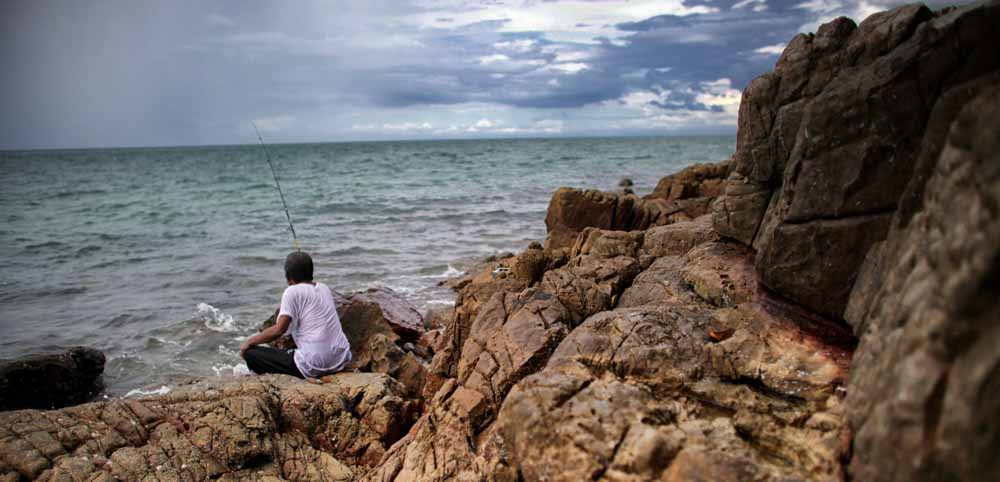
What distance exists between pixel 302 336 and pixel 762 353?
5.05 metres

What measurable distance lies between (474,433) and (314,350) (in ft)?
9.82

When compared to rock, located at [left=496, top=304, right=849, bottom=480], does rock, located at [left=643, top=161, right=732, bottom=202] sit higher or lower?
higher

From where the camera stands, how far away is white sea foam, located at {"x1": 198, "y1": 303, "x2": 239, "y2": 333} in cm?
1072

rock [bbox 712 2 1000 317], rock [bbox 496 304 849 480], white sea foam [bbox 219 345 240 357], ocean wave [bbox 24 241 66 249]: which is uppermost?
rock [bbox 712 2 1000 317]

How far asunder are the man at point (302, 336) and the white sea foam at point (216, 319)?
4.29 metres

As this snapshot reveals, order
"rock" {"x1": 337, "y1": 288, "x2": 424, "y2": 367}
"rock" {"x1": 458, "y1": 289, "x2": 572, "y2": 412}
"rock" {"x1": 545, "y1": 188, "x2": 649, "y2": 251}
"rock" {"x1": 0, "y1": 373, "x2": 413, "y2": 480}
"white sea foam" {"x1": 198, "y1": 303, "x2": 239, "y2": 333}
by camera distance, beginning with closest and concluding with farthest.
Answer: "rock" {"x1": 0, "y1": 373, "x2": 413, "y2": 480}, "rock" {"x1": 458, "y1": 289, "x2": 572, "y2": 412}, "rock" {"x1": 337, "y1": 288, "x2": 424, "y2": 367}, "white sea foam" {"x1": 198, "y1": 303, "x2": 239, "y2": 333}, "rock" {"x1": 545, "y1": 188, "x2": 649, "y2": 251}

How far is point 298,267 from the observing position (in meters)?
6.95

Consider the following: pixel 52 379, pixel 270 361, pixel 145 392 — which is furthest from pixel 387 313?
pixel 52 379

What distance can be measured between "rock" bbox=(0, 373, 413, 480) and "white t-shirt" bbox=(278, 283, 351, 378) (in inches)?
17.9

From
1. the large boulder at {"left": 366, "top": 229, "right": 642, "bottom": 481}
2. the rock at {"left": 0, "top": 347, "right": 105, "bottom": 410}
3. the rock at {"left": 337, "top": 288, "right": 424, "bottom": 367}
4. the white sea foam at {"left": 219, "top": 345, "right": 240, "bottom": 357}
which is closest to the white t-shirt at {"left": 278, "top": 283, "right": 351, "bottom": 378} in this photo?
the rock at {"left": 337, "top": 288, "right": 424, "bottom": 367}

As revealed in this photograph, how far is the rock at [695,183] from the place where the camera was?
15132mm

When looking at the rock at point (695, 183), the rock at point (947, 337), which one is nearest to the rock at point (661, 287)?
the rock at point (947, 337)

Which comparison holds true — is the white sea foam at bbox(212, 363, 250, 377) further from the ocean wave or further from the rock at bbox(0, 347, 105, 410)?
the ocean wave

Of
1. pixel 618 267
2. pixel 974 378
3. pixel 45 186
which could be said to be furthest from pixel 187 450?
pixel 45 186
